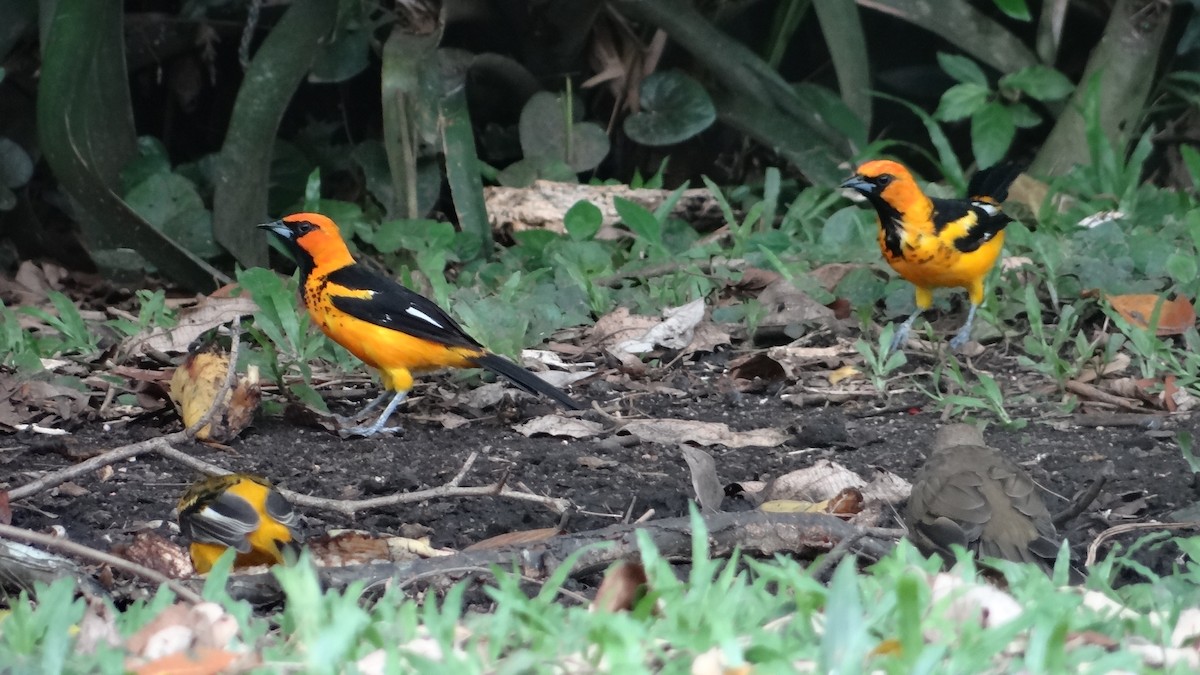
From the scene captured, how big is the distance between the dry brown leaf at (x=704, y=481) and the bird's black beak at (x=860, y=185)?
2771 millimetres

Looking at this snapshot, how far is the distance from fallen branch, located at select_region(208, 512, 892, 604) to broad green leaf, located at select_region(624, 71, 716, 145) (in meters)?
4.75

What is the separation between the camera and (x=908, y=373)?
5219 mm

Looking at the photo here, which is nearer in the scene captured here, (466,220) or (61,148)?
(61,148)

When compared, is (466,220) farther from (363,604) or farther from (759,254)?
(363,604)

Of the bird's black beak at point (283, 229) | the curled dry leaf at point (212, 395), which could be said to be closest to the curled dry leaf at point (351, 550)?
the curled dry leaf at point (212, 395)

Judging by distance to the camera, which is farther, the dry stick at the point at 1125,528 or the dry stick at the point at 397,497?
the dry stick at the point at 397,497

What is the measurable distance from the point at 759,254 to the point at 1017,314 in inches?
46.2

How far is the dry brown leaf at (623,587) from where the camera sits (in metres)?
2.50

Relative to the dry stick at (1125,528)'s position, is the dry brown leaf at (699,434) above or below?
below

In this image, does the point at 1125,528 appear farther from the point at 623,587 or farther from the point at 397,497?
the point at 397,497

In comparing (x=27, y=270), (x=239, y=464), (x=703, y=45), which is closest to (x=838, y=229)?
(x=703, y=45)

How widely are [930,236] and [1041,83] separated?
210 cm

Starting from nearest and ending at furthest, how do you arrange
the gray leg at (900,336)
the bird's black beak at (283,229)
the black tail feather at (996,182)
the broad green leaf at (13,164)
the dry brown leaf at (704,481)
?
the dry brown leaf at (704,481) → the gray leg at (900,336) → the bird's black beak at (283,229) → the black tail feather at (996,182) → the broad green leaf at (13,164)

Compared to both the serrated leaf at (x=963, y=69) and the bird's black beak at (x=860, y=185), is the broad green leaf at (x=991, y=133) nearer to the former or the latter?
the serrated leaf at (x=963, y=69)
